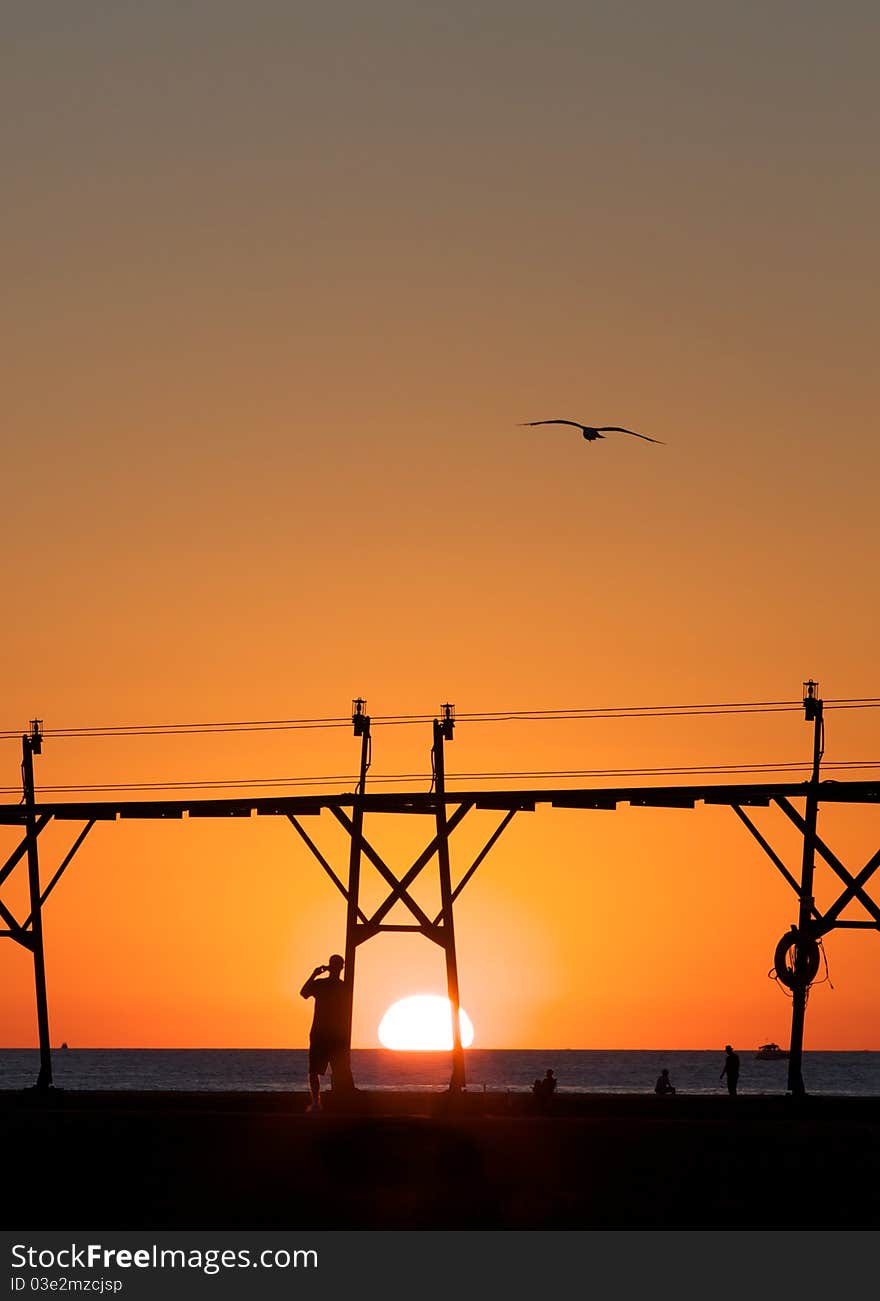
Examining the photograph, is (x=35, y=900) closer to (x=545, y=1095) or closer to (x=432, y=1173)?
(x=545, y=1095)

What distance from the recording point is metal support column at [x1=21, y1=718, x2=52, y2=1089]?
4119 centimetres

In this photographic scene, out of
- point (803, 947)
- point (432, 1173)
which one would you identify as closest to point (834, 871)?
point (803, 947)

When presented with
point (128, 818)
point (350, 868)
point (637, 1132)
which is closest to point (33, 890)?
point (128, 818)

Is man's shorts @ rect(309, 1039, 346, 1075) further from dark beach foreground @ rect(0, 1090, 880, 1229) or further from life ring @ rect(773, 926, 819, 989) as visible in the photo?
life ring @ rect(773, 926, 819, 989)

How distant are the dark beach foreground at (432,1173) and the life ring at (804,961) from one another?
15.8 metres

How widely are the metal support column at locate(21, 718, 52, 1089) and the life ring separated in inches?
550

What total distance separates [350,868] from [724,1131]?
17750mm

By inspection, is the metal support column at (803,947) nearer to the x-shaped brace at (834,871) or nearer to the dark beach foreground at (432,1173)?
the x-shaped brace at (834,871)

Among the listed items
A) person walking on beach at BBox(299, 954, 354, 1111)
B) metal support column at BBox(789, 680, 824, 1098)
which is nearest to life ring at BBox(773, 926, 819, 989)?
metal support column at BBox(789, 680, 824, 1098)

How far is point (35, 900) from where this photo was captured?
41.9 meters

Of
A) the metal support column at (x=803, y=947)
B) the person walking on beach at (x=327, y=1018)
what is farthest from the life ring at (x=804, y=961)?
the person walking on beach at (x=327, y=1018)

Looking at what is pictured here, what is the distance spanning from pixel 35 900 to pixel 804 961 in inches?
601

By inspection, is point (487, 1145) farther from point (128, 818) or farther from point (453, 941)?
point (128, 818)
